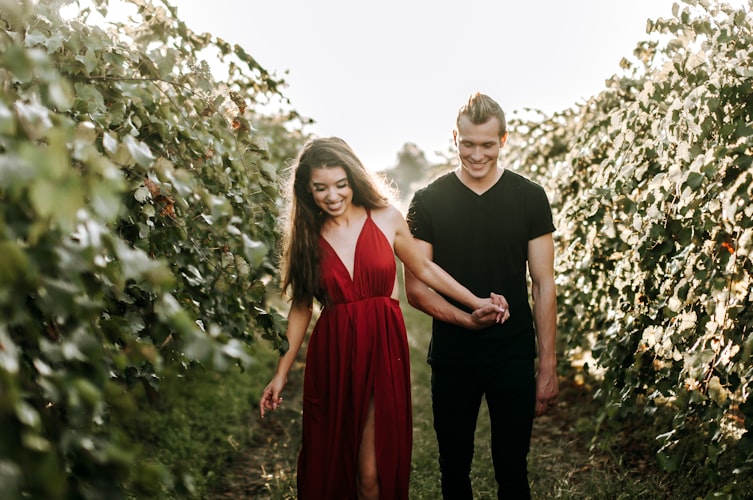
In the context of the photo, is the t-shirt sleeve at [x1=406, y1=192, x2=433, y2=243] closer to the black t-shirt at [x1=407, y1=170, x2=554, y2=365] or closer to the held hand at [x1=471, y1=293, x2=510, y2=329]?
the black t-shirt at [x1=407, y1=170, x2=554, y2=365]

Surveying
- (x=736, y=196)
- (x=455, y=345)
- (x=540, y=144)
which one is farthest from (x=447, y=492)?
(x=540, y=144)

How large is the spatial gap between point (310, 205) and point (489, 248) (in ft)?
2.77

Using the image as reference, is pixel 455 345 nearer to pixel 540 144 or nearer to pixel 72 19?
pixel 72 19

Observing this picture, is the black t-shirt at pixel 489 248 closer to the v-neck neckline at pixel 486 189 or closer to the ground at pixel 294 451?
the v-neck neckline at pixel 486 189

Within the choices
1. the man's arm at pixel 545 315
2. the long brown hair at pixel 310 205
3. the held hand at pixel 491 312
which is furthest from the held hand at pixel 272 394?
the man's arm at pixel 545 315

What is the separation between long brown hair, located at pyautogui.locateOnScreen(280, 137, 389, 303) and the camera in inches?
113

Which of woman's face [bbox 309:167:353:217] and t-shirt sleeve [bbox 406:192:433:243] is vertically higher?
woman's face [bbox 309:167:353:217]

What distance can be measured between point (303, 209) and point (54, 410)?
5.89 feet

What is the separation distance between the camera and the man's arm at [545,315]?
2.88 meters

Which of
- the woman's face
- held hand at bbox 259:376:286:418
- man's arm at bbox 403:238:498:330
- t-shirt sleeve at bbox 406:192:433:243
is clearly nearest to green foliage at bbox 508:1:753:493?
man's arm at bbox 403:238:498:330

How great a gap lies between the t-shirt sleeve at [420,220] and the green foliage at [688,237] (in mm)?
863

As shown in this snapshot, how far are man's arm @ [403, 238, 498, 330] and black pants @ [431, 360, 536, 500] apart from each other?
0.22m

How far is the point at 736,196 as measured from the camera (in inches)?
81.7

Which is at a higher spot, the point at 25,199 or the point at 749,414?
the point at 25,199
